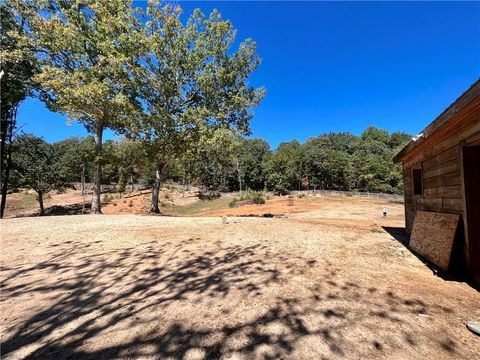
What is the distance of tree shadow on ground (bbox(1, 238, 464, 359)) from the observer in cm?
271

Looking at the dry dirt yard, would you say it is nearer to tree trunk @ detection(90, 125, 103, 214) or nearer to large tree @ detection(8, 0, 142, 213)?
large tree @ detection(8, 0, 142, 213)

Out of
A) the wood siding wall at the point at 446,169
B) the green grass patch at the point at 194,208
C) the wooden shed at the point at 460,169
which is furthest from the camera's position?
the green grass patch at the point at 194,208

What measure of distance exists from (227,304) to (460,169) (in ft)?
16.1

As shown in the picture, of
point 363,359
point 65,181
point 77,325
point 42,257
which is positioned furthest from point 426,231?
point 65,181

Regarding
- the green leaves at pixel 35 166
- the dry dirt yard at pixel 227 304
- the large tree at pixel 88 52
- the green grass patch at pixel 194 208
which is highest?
the large tree at pixel 88 52

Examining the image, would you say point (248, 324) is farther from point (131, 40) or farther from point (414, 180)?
point (131, 40)

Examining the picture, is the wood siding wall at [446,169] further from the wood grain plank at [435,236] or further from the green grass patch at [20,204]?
the green grass patch at [20,204]

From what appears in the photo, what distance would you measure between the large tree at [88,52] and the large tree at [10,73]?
686 mm

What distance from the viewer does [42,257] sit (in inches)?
227

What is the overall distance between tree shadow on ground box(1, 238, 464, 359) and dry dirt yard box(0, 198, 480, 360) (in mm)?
15

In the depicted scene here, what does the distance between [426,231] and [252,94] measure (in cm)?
1373

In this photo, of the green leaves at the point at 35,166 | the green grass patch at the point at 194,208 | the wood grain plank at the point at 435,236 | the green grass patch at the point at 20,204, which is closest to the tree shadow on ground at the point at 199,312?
the wood grain plank at the point at 435,236

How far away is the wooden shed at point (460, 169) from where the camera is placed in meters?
4.56

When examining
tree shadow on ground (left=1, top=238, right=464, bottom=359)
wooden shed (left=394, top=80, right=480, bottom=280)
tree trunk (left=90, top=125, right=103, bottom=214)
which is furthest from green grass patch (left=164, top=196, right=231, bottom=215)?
wooden shed (left=394, top=80, right=480, bottom=280)
